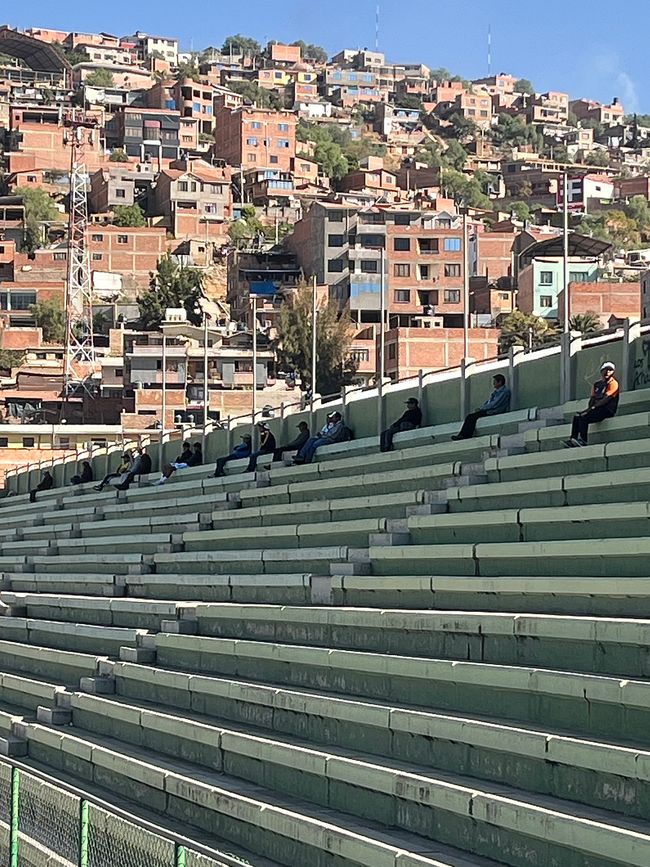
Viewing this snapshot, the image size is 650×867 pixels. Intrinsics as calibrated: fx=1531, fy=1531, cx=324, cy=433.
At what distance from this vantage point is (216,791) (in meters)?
8.89

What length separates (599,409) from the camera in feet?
34.8

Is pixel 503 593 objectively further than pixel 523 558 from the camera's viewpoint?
No

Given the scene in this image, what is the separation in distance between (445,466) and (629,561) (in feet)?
13.0

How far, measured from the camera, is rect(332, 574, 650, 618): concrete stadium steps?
310 inches

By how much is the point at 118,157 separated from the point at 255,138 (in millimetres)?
12149

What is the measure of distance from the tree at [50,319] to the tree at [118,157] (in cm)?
4160

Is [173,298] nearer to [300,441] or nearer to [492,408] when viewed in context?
[300,441]

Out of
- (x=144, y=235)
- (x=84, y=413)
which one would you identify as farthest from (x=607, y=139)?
(x=84, y=413)

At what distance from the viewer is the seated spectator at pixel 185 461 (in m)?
21.4

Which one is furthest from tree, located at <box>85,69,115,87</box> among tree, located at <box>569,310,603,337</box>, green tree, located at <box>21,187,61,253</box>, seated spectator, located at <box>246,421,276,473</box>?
seated spectator, located at <box>246,421,276,473</box>

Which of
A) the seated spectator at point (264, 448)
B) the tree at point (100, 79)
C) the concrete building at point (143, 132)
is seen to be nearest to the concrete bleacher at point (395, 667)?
the seated spectator at point (264, 448)

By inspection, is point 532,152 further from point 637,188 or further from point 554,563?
point 554,563

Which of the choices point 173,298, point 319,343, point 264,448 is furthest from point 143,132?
point 264,448

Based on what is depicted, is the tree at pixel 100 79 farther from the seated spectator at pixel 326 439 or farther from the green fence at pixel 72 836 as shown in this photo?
the green fence at pixel 72 836
